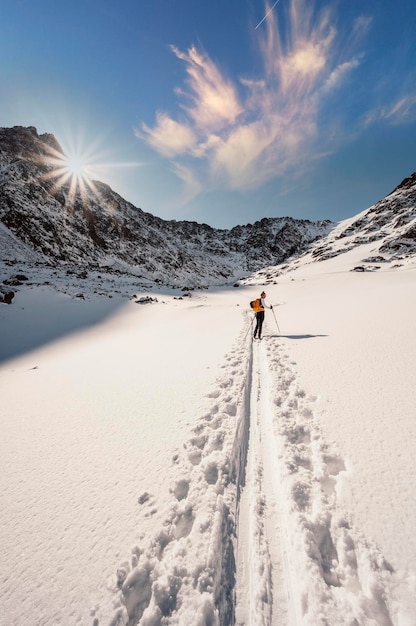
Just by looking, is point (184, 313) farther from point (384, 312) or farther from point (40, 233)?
point (40, 233)

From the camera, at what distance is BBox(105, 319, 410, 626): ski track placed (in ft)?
6.16

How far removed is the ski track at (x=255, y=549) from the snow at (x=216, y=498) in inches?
0.5

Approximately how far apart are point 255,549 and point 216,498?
1.91 ft

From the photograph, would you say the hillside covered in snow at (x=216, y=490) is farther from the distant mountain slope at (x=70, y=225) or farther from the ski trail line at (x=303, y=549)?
the distant mountain slope at (x=70, y=225)

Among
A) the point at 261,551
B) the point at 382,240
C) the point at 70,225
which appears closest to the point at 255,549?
the point at 261,551

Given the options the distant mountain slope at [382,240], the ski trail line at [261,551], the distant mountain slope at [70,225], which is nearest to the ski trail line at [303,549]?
the ski trail line at [261,551]

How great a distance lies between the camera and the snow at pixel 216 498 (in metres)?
1.92

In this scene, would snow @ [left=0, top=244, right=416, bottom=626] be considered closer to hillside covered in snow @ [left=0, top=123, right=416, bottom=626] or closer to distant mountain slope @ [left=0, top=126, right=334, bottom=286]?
hillside covered in snow @ [left=0, top=123, right=416, bottom=626]

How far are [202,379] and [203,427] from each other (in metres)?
1.95

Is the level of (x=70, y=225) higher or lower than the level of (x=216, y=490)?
higher

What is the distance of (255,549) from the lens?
2375mm

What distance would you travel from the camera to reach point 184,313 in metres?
20.4

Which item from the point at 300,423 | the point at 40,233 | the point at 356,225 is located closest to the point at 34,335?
the point at 300,423

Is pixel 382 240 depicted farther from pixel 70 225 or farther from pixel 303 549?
pixel 303 549
